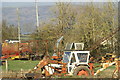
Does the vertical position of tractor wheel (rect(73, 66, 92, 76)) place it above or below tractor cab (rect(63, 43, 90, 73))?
below

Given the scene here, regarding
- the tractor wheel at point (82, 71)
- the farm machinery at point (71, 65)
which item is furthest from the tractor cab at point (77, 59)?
the tractor wheel at point (82, 71)

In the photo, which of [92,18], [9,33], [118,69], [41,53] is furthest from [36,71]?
[9,33]

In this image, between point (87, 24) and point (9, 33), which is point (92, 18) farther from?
point (9, 33)

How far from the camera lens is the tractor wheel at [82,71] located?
13177 mm

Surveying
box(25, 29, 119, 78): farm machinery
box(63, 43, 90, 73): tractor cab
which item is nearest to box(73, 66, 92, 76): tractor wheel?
box(25, 29, 119, 78): farm machinery

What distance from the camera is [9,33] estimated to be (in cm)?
4866

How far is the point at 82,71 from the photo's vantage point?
525 inches

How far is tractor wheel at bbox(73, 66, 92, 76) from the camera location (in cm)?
1318

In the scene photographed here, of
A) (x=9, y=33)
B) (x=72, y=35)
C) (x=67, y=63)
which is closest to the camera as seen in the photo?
(x=67, y=63)

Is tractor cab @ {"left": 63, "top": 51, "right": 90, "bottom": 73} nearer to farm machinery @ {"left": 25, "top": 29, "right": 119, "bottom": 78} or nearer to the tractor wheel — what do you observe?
farm machinery @ {"left": 25, "top": 29, "right": 119, "bottom": 78}

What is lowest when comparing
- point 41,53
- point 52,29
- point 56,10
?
point 41,53

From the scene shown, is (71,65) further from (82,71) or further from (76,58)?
(82,71)

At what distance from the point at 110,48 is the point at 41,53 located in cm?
602

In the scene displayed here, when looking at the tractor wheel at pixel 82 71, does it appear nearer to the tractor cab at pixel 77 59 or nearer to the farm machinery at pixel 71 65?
the farm machinery at pixel 71 65
